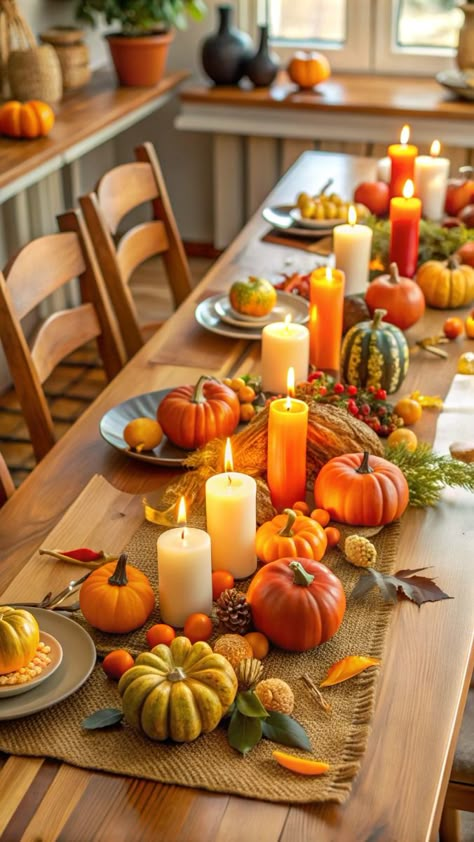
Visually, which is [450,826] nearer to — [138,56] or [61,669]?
[61,669]

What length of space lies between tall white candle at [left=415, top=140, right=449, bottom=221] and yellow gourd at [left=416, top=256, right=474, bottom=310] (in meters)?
0.40

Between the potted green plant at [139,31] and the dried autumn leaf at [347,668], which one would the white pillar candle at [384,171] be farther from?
the dried autumn leaf at [347,668]

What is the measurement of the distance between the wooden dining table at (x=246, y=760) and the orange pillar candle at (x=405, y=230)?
8.7 inches

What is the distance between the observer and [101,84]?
3.80 m

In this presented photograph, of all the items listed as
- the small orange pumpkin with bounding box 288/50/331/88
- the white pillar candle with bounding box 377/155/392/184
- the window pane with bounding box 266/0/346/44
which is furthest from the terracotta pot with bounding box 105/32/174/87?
the white pillar candle with bounding box 377/155/392/184

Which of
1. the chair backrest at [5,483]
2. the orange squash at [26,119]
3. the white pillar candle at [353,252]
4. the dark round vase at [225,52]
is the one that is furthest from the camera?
the dark round vase at [225,52]

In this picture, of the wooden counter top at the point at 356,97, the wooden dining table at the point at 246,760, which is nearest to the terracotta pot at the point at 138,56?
the wooden counter top at the point at 356,97

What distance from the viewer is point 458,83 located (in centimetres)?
371

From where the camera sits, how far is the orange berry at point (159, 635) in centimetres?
116

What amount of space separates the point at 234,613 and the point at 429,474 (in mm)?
407

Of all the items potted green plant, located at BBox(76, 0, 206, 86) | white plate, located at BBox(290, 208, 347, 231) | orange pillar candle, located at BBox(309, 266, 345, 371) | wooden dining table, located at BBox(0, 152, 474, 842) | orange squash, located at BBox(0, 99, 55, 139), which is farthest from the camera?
potted green plant, located at BBox(76, 0, 206, 86)

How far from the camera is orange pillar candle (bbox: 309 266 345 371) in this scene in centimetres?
175

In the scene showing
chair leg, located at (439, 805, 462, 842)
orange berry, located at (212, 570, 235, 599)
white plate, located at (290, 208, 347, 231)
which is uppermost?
orange berry, located at (212, 570, 235, 599)

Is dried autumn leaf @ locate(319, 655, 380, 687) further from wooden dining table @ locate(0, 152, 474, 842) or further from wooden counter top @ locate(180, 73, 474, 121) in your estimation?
wooden counter top @ locate(180, 73, 474, 121)
